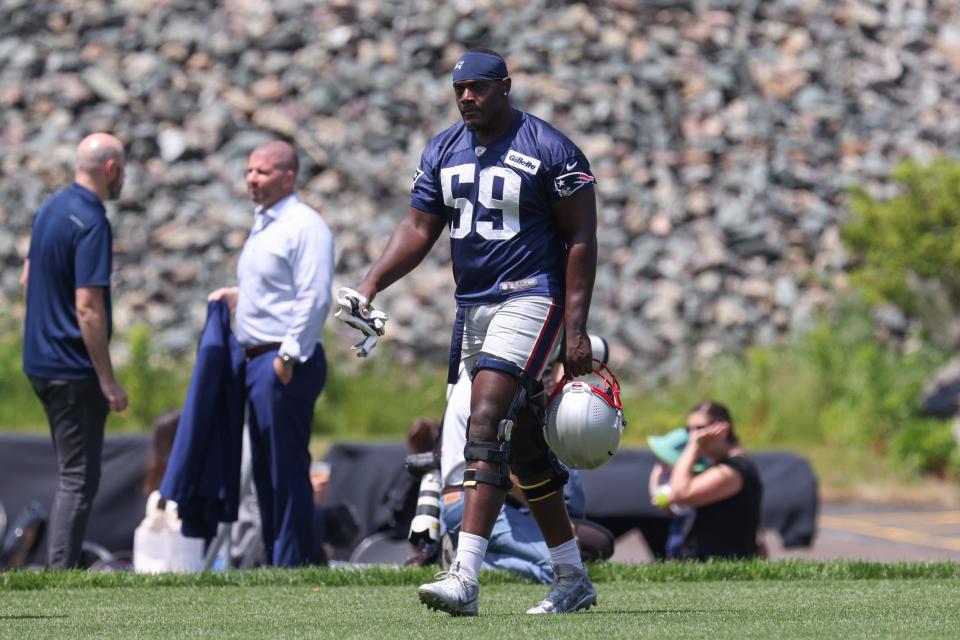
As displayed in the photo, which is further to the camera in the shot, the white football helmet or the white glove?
the white glove

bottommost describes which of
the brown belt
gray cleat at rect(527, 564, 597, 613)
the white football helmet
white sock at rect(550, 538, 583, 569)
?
gray cleat at rect(527, 564, 597, 613)

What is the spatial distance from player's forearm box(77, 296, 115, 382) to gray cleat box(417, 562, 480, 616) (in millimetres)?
2998

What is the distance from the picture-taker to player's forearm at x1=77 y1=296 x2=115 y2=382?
8312mm

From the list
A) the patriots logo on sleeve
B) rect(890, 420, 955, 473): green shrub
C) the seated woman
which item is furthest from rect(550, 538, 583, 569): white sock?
rect(890, 420, 955, 473): green shrub

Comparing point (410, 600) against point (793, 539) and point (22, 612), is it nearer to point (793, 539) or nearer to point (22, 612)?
point (22, 612)

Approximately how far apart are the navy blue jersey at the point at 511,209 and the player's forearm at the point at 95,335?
2.71 m

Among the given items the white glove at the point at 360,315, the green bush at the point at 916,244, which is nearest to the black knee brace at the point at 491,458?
the white glove at the point at 360,315

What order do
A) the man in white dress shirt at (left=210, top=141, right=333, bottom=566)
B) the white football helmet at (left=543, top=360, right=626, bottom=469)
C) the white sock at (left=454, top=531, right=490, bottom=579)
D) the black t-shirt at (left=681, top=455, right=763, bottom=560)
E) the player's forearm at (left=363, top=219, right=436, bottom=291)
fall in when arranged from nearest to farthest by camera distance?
the white sock at (left=454, top=531, right=490, bottom=579)
the white football helmet at (left=543, top=360, right=626, bottom=469)
the player's forearm at (left=363, top=219, right=436, bottom=291)
the man in white dress shirt at (left=210, top=141, right=333, bottom=566)
the black t-shirt at (left=681, top=455, right=763, bottom=560)

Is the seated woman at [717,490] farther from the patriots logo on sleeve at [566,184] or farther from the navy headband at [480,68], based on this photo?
the navy headband at [480,68]

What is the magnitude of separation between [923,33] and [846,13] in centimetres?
131

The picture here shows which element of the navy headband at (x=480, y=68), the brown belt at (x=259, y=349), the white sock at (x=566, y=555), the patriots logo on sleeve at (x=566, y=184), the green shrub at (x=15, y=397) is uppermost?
the navy headband at (x=480, y=68)

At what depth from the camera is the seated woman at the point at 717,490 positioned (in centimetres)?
857

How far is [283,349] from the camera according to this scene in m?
8.38

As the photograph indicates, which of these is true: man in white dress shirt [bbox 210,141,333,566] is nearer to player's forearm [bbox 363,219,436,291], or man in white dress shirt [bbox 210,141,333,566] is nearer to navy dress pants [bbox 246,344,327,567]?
navy dress pants [bbox 246,344,327,567]
